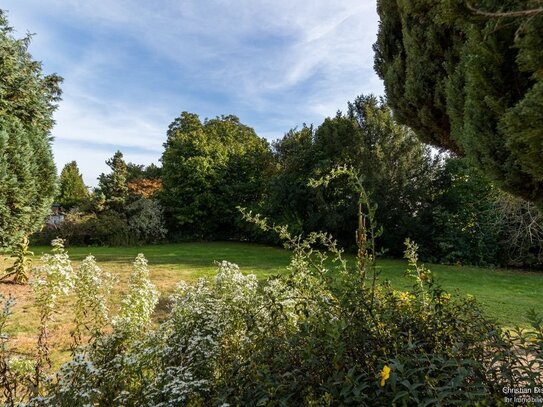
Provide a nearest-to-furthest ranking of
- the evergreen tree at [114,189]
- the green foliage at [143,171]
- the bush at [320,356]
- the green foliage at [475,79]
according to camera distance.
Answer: the bush at [320,356] → the green foliage at [475,79] → the evergreen tree at [114,189] → the green foliage at [143,171]

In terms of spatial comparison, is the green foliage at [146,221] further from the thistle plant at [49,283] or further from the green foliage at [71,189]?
the thistle plant at [49,283]

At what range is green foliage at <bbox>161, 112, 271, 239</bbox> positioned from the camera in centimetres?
1692

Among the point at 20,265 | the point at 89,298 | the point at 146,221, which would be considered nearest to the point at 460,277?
the point at 89,298

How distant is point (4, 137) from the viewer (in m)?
4.54

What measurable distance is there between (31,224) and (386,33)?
5.99m

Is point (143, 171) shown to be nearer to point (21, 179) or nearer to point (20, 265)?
point (20, 265)

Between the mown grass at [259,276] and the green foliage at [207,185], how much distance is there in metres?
5.92

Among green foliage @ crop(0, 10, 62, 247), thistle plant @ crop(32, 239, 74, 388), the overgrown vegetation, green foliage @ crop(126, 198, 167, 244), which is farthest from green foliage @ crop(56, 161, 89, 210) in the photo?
the overgrown vegetation

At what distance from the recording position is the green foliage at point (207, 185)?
16.9 metres

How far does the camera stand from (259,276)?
7.36 m

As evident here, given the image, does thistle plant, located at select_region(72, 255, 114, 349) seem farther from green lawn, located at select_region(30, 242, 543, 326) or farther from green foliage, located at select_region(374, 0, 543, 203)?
green foliage, located at select_region(374, 0, 543, 203)

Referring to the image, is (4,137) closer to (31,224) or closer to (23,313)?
(31,224)

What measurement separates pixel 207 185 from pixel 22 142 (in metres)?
11.9

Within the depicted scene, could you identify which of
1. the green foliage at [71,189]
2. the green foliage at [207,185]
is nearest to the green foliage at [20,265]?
the green foliage at [207,185]
